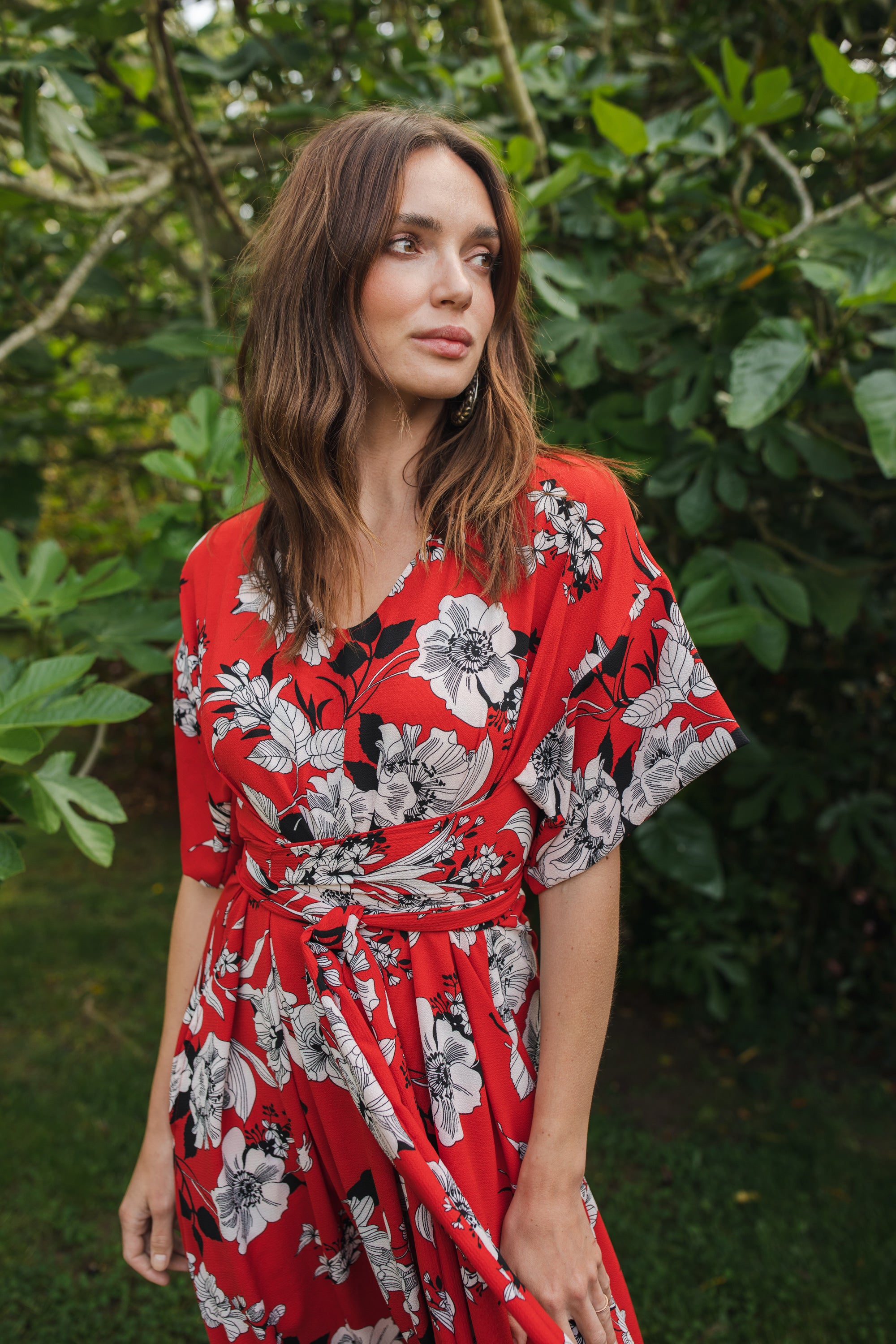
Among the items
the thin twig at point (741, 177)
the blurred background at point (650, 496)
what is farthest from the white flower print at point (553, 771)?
the thin twig at point (741, 177)

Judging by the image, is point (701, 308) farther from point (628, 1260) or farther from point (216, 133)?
point (628, 1260)

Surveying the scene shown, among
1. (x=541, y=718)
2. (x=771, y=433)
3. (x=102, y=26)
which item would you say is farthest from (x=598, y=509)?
(x=102, y=26)

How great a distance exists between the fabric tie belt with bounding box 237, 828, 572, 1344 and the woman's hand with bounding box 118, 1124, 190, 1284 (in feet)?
1.30

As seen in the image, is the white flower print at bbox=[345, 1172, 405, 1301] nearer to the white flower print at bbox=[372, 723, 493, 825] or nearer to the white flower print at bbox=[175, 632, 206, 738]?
the white flower print at bbox=[372, 723, 493, 825]

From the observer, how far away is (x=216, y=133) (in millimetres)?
2564

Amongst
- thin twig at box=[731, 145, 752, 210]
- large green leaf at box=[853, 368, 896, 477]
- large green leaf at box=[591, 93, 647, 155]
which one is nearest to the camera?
large green leaf at box=[853, 368, 896, 477]

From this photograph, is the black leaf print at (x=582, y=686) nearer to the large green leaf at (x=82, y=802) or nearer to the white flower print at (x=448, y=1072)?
the white flower print at (x=448, y=1072)

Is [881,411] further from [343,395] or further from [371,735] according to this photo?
[371,735]

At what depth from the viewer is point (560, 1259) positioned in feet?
3.15

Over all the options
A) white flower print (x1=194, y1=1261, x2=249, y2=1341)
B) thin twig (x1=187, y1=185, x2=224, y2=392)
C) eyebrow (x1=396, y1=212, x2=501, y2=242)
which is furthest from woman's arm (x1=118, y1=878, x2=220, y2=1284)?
thin twig (x1=187, y1=185, x2=224, y2=392)

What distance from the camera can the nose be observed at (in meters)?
1.05

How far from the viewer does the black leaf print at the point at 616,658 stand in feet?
3.31

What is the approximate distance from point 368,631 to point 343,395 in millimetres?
304

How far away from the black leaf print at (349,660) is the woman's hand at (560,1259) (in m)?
0.60
